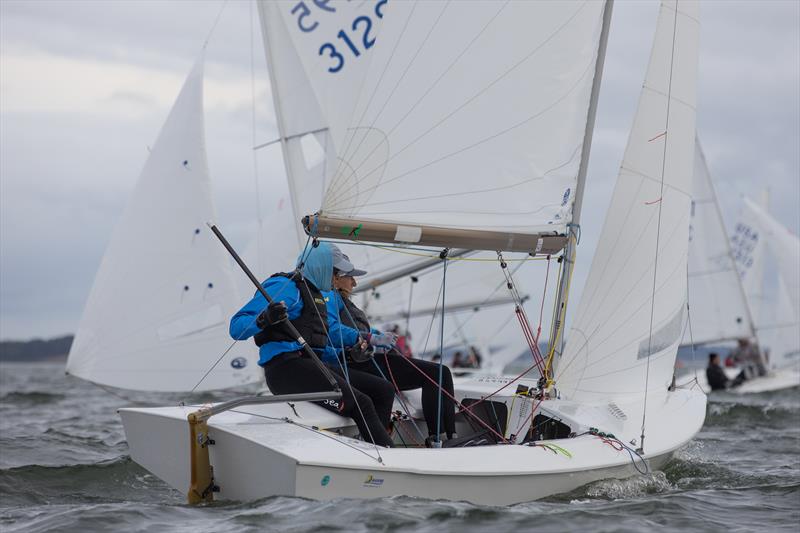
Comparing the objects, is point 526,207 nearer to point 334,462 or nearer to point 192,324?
point 334,462

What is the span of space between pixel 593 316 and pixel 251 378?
4.83 metres

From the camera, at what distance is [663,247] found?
20.3ft

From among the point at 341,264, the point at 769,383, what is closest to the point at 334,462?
the point at 341,264

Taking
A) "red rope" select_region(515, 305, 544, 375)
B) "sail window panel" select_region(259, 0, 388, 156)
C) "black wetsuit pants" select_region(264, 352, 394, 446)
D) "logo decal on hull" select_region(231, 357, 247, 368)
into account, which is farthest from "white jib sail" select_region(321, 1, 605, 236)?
"logo decal on hull" select_region(231, 357, 247, 368)

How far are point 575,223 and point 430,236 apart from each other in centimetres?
107

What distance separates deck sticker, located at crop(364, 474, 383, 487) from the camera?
4027 millimetres

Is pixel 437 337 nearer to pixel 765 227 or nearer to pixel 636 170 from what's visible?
pixel 765 227

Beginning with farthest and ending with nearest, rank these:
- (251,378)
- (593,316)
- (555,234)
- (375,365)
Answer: (251,378), (593,316), (555,234), (375,365)

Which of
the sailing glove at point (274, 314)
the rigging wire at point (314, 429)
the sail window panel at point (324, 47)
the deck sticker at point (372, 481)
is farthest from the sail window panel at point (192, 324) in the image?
the deck sticker at point (372, 481)

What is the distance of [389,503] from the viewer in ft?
13.1

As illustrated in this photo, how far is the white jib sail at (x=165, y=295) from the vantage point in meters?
9.45

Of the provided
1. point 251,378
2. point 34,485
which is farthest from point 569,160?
point 251,378

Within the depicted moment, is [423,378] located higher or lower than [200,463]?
higher

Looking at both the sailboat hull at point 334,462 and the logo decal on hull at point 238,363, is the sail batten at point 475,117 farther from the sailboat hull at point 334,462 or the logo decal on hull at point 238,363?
the logo decal on hull at point 238,363
